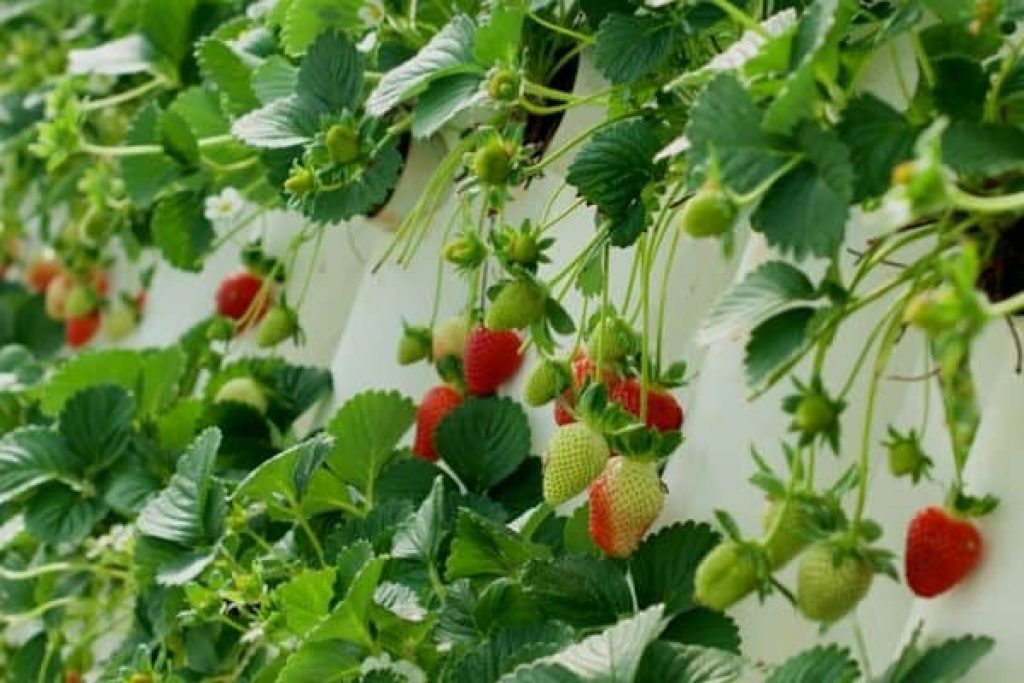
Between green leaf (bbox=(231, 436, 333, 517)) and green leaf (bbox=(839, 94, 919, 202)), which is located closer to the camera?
green leaf (bbox=(839, 94, 919, 202))

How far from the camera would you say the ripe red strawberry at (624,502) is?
1.05 meters

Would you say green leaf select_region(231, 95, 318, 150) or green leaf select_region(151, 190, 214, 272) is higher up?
green leaf select_region(231, 95, 318, 150)

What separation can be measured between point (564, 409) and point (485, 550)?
0.09 m

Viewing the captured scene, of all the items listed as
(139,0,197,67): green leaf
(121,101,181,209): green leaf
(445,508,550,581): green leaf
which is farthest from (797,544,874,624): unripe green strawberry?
(139,0,197,67): green leaf

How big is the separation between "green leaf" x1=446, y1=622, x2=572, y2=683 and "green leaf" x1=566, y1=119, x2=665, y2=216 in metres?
0.23

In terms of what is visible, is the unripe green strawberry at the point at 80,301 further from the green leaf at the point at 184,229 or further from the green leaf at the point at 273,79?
the green leaf at the point at 273,79

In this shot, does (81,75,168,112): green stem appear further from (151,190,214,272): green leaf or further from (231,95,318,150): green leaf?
(231,95,318,150): green leaf

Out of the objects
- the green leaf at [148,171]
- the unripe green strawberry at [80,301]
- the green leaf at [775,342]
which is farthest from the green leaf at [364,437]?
the unripe green strawberry at [80,301]

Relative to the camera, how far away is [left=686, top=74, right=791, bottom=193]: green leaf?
88 cm

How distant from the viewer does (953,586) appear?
96 cm

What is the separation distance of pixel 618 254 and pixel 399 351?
0.20 meters

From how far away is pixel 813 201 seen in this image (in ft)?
2.85

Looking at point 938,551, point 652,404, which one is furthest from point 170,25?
point 938,551

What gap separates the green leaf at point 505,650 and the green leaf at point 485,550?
0.06 meters
